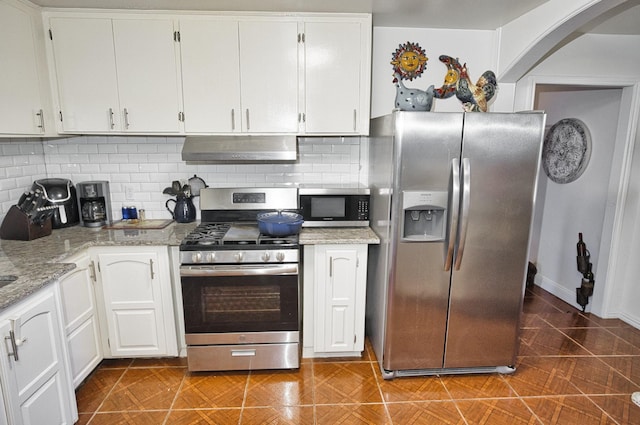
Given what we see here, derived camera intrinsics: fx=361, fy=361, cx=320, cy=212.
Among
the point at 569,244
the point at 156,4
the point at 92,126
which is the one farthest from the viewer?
the point at 569,244

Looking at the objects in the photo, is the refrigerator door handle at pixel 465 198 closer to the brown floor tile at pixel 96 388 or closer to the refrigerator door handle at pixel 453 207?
the refrigerator door handle at pixel 453 207

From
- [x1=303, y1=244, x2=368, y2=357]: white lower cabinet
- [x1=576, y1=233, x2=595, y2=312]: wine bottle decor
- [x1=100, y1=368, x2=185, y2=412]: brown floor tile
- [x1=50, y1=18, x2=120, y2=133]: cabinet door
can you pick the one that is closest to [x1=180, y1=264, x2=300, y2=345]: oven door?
[x1=303, y1=244, x2=368, y2=357]: white lower cabinet

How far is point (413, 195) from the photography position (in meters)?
2.14

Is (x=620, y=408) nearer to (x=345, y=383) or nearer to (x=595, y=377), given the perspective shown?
(x=595, y=377)

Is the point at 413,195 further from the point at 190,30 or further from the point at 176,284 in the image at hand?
the point at 190,30

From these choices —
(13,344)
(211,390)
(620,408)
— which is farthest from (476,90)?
(13,344)

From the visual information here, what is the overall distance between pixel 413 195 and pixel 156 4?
2.05m

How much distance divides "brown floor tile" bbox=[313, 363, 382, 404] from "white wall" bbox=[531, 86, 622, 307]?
248 cm

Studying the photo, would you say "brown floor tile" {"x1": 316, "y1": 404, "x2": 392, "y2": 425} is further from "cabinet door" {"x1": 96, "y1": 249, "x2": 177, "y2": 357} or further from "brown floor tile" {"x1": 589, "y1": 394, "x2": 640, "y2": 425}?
"brown floor tile" {"x1": 589, "y1": 394, "x2": 640, "y2": 425}

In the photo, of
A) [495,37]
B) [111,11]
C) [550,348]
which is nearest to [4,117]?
[111,11]

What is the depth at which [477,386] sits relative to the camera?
2.38 metres

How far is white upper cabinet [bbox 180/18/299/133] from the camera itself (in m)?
2.47

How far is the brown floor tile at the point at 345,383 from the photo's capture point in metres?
2.26

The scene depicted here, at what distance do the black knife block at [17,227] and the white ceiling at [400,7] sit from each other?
1.37 meters
